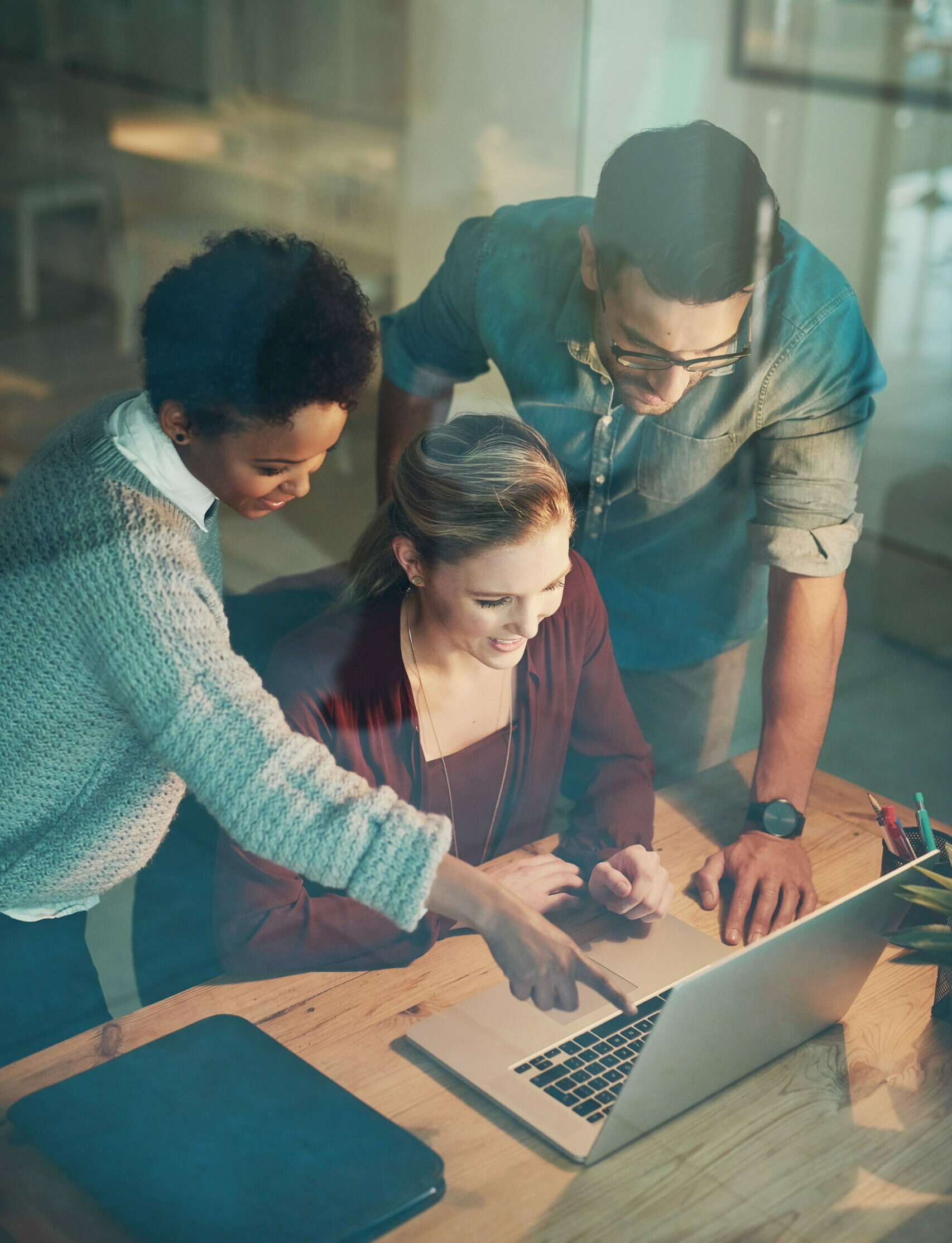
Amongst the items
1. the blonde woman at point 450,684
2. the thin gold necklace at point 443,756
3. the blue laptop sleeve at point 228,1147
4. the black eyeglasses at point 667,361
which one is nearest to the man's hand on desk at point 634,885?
the blonde woman at point 450,684

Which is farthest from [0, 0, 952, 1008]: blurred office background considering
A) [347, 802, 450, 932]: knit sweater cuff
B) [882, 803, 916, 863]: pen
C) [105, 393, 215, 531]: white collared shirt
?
[347, 802, 450, 932]: knit sweater cuff

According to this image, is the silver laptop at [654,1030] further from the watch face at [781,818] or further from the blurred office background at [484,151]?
the blurred office background at [484,151]

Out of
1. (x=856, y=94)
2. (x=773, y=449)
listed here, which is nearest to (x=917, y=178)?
(x=856, y=94)

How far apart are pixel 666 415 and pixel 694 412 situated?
0.03 meters

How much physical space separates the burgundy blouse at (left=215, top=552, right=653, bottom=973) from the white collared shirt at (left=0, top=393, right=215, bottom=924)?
164mm

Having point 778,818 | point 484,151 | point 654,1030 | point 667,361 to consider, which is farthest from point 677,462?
point 484,151

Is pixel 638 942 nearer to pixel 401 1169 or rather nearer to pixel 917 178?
pixel 401 1169

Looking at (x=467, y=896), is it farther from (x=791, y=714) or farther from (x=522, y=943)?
(x=791, y=714)

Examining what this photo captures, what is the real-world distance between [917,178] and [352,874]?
2.44m

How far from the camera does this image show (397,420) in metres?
1.08

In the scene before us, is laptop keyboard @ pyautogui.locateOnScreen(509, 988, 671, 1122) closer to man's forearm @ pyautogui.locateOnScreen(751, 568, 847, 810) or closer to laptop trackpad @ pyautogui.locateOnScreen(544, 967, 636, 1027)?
laptop trackpad @ pyautogui.locateOnScreen(544, 967, 636, 1027)

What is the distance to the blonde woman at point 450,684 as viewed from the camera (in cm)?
100

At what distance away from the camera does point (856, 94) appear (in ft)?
8.92

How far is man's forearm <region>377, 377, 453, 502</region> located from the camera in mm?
1039
